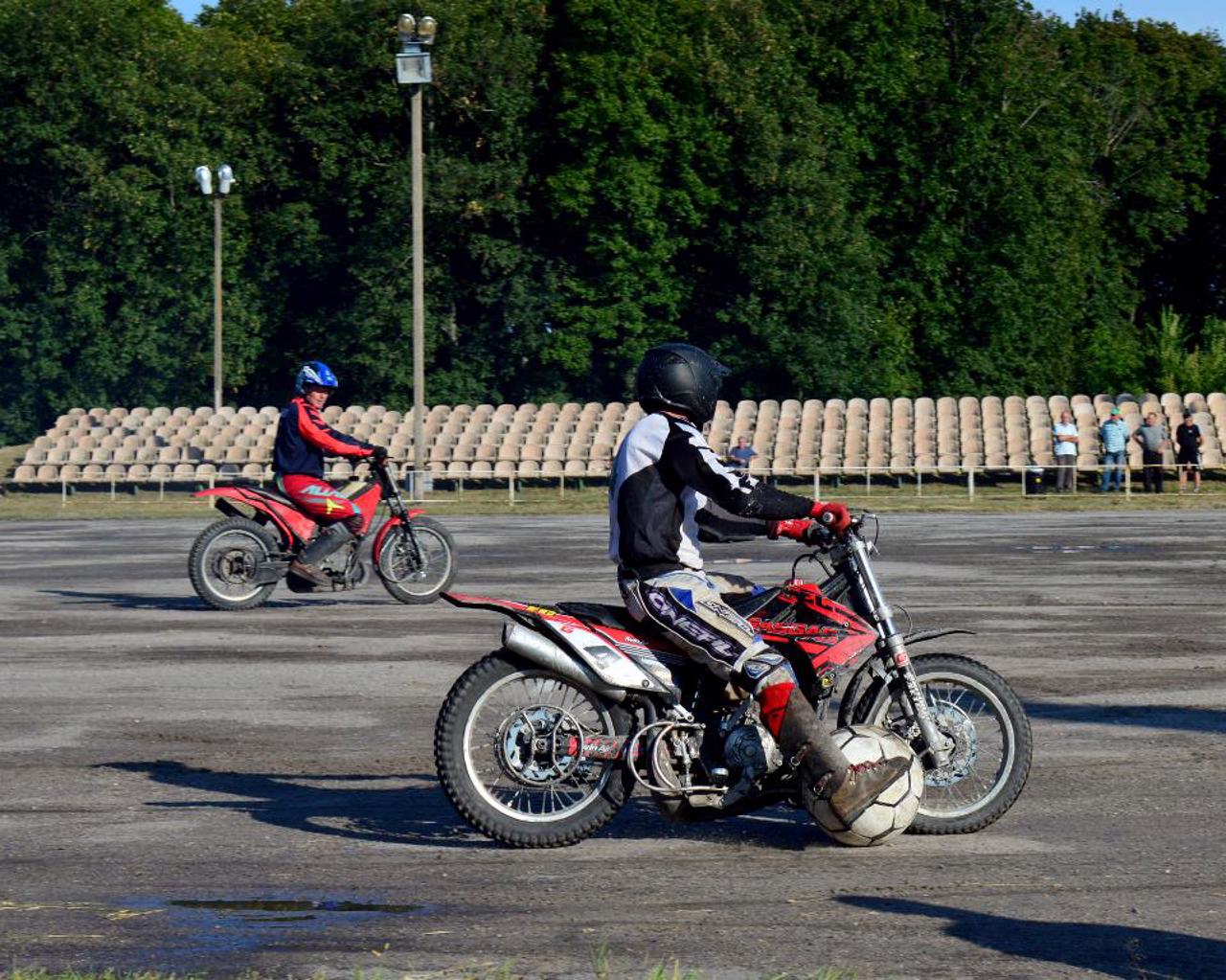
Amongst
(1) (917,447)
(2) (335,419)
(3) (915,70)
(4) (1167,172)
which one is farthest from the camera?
(4) (1167,172)

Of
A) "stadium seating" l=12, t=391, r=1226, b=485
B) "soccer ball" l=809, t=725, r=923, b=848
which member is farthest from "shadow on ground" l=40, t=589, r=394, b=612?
"stadium seating" l=12, t=391, r=1226, b=485

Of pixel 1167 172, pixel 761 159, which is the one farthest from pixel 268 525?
pixel 1167 172

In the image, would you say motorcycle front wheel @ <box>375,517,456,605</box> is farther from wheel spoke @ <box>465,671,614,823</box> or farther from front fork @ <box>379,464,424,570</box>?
wheel spoke @ <box>465,671,614,823</box>

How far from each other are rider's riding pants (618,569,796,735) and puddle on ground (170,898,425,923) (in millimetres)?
1461

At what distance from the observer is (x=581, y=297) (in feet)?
174

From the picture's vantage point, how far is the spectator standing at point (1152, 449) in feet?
123

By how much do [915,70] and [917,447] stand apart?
18534 millimetres

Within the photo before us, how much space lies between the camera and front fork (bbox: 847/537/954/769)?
7.48 meters

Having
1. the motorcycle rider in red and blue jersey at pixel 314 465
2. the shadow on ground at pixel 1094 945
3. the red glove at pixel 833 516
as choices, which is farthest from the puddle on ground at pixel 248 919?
the motorcycle rider in red and blue jersey at pixel 314 465

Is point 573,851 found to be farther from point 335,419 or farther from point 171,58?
point 171,58

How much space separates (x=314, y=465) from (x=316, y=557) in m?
0.79

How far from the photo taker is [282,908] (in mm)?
6492

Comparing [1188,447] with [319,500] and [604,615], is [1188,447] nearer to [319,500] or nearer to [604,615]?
A: [319,500]

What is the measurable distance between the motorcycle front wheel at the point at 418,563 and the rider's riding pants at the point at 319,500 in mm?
503
